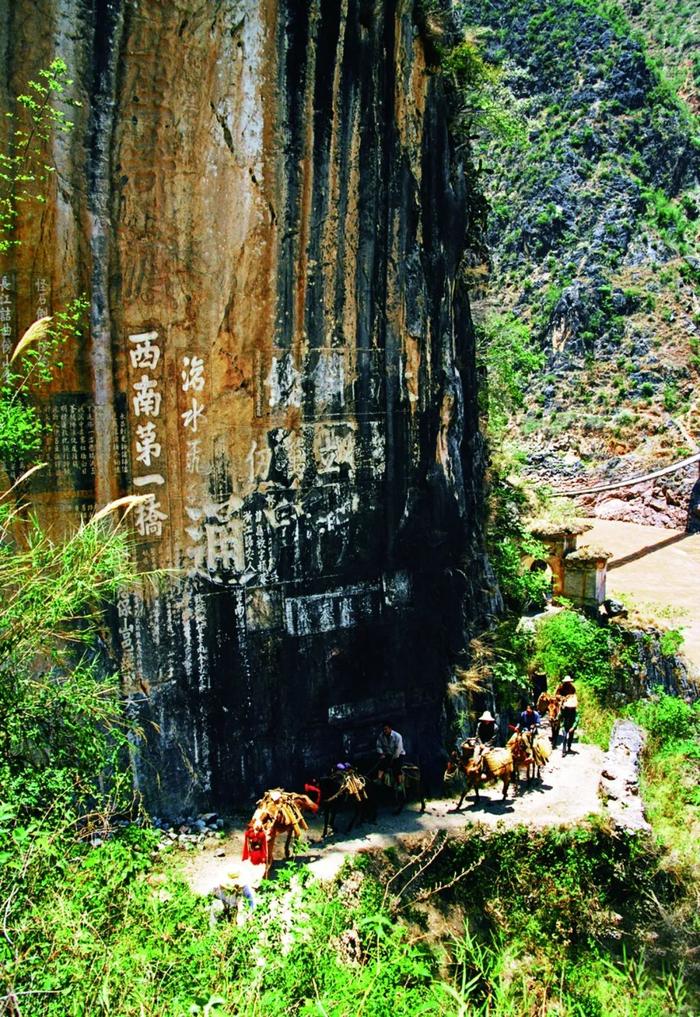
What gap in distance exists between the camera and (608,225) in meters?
25.7

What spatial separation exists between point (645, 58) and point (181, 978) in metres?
30.9

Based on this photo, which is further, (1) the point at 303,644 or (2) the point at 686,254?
(2) the point at 686,254

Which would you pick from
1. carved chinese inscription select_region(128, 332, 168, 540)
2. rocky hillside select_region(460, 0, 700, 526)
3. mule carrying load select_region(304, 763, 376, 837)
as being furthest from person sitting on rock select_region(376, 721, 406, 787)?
rocky hillside select_region(460, 0, 700, 526)

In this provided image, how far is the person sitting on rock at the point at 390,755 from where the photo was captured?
28.3 ft

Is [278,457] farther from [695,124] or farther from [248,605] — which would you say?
[695,124]

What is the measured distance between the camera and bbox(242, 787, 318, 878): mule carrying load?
6.97 meters

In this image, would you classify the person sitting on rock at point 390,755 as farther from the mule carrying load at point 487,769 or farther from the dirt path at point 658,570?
the dirt path at point 658,570

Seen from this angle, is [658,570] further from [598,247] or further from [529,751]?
[598,247]

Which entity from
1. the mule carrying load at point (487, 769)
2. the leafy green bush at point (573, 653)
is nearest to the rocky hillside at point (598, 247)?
the leafy green bush at point (573, 653)

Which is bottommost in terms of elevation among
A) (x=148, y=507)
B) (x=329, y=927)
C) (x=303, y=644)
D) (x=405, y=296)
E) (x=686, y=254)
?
(x=329, y=927)

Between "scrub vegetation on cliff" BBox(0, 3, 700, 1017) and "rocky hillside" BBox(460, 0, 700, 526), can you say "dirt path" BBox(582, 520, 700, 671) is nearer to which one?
"rocky hillside" BBox(460, 0, 700, 526)

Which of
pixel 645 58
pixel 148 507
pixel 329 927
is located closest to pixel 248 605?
pixel 148 507

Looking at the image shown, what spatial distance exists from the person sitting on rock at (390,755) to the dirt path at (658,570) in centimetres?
728

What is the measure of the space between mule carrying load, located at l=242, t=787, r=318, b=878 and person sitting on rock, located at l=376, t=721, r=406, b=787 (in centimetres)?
165
